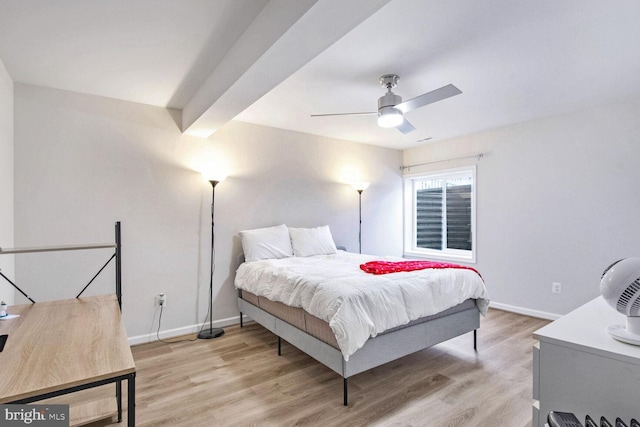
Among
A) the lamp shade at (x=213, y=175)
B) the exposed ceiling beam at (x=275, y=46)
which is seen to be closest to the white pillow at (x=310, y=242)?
the lamp shade at (x=213, y=175)

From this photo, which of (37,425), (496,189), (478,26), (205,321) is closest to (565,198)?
(496,189)

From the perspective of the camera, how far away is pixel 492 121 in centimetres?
390

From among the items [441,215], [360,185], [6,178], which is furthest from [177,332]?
[441,215]

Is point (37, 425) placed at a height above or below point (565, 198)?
below

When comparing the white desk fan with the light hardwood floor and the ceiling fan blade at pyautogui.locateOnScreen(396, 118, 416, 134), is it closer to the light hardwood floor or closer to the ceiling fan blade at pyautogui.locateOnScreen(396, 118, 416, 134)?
the light hardwood floor

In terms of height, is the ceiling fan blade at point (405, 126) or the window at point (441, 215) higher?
the ceiling fan blade at point (405, 126)

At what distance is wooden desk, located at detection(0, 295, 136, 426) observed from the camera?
2.95ft

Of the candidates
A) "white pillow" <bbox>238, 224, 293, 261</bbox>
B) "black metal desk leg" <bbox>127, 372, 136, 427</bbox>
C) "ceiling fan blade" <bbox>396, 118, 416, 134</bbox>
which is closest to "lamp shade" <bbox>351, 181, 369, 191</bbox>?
"white pillow" <bbox>238, 224, 293, 261</bbox>

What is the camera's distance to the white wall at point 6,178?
2.33 meters

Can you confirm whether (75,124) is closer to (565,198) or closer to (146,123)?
(146,123)

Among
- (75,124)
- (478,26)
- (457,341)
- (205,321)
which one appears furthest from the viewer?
(205,321)

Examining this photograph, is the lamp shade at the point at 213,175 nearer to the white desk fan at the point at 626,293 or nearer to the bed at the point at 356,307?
the bed at the point at 356,307

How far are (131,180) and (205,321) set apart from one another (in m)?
1.70

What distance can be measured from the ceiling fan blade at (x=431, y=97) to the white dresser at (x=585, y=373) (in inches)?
64.8
